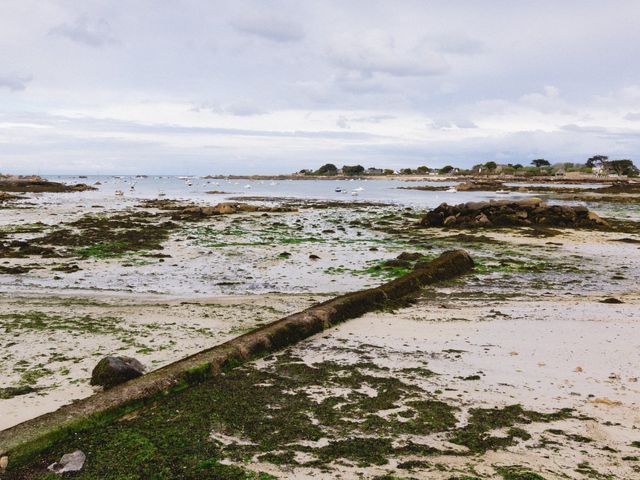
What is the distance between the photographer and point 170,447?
412cm

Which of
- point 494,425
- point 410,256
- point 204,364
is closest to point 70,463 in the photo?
point 204,364

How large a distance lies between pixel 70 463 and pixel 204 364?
196 cm

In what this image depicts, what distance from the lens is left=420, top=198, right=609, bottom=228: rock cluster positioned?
24734 mm

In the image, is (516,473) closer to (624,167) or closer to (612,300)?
(612,300)

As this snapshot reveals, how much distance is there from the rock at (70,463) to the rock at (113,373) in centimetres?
154

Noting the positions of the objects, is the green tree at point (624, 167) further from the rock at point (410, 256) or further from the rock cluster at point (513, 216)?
the rock at point (410, 256)

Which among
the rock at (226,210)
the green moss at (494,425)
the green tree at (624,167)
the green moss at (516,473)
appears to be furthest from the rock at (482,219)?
the green tree at (624,167)

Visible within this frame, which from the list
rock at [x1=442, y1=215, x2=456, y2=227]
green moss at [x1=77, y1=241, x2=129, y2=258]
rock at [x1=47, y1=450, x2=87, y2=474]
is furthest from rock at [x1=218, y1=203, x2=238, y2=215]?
rock at [x1=47, y1=450, x2=87, y2=474]

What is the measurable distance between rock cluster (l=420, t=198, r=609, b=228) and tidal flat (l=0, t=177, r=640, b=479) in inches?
402

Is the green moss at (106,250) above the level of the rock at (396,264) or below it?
above

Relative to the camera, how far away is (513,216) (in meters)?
26.0

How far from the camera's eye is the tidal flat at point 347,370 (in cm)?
401

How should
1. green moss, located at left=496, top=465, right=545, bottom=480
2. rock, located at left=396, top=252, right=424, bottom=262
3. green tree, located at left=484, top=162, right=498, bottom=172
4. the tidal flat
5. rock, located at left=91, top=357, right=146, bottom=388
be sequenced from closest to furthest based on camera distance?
green moss, located at left=496, top=465, right=545, bottom=480 < the tidal flat < rock, located at left=91, top=357, right=146, bottom=388 < rock, located at left=396, top=252, right=424, bottom=262 < green tree, located at left=484, top=162, right=498, bottom=172

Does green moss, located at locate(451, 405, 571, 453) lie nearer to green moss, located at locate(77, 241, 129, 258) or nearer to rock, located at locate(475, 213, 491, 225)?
green moss, located at locate(77, 241, 129, 258)
